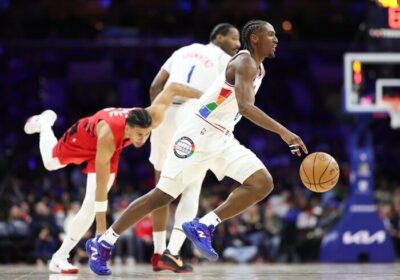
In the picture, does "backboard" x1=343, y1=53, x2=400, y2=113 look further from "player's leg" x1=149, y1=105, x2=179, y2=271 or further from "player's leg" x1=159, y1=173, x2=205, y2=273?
"player's leg" x1=159, y1=173, x2=205, y2=273

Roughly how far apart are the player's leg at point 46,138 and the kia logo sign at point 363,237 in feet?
22.6

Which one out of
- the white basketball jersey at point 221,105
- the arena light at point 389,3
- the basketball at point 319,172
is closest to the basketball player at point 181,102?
the white basketball jersey at point 221,105

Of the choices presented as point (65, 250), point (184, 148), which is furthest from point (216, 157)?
point (65, 250)

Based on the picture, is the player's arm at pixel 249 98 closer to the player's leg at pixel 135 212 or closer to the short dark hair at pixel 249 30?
the short dark hair at pixel 249 30

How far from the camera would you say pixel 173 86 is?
8.30 metres

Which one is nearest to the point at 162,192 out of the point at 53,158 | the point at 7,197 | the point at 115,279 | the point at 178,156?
the point at 178,156

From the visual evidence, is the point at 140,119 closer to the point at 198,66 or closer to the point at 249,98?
the point at 249,98

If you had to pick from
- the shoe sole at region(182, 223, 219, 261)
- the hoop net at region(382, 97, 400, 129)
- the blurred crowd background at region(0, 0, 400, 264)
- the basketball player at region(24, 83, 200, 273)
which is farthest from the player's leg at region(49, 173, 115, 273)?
the blurred crowd background at region(0, 0, 400, 264)

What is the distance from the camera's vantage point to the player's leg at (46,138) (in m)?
8.48

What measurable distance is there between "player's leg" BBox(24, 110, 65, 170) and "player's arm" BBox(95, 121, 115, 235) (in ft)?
2.62

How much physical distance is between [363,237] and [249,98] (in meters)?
7.94

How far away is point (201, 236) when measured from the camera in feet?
23.4

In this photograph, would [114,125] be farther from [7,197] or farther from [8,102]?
[8,102]

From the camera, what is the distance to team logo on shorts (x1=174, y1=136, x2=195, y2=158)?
725 cm
